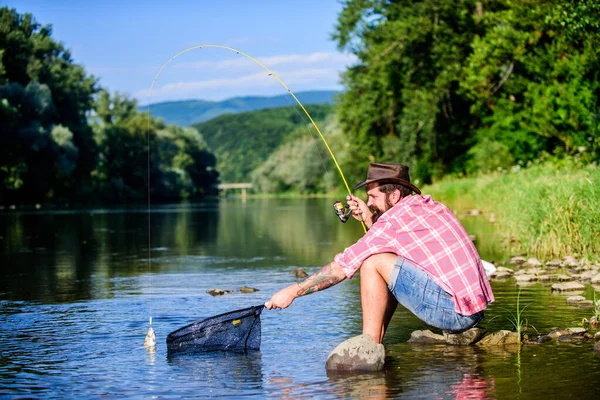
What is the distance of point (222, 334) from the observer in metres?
7.25

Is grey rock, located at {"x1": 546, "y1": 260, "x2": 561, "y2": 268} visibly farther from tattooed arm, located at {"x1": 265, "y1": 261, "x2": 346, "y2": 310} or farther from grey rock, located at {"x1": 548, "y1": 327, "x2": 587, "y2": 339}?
tattooed arm, located at {"x1": 265, "y1": 261, "x2": 346, "y2": 310}

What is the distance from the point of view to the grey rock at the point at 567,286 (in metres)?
10.2

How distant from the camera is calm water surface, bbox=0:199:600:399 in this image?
5852mm

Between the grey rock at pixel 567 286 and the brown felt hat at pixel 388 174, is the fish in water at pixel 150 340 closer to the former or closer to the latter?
the brown felt hat at pixel 388 174

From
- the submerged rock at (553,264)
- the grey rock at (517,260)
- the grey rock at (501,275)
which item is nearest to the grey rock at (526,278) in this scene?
the grey rock at (501,275)

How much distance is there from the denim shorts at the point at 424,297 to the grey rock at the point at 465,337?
0.81 m

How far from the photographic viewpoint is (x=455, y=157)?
46.7 meters

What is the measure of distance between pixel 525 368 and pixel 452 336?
3.64 feet

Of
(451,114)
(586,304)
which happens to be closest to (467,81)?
(451,114)

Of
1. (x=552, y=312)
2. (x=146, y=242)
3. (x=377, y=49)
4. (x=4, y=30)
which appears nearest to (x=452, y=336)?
(x=552, y=312)

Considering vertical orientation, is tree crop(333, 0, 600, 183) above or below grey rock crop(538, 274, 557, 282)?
above

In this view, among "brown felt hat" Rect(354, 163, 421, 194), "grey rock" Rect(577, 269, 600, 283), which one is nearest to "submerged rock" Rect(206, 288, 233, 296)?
"grey rock" Rect(577, 269, 600, 283)

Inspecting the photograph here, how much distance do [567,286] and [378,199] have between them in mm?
4482

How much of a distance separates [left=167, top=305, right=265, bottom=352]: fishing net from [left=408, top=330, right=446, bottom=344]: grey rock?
1.32 meters
